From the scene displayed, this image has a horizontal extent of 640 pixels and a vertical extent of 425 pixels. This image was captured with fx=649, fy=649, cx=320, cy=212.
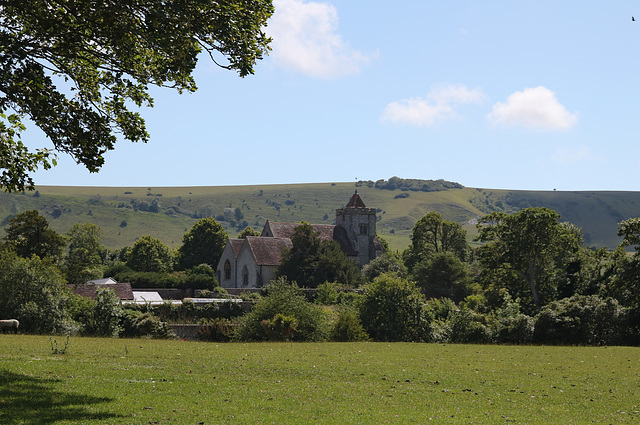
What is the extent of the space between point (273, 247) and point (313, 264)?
1209cm

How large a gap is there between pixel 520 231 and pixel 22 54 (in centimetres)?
4239

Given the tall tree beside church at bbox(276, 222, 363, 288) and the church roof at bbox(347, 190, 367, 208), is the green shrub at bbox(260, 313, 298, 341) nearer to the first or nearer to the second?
the tall tree beside church at bbox(276, 222, 363, 288)

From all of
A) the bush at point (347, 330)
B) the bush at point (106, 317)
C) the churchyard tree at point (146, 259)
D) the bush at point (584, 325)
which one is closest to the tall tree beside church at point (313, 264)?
the churchyard tree at point (146, 259)

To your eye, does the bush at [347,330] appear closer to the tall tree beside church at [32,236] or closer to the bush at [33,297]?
the bush at [33,297]

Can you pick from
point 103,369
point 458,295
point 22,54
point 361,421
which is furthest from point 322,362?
point 458,295

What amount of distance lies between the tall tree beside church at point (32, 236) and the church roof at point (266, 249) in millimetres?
25293

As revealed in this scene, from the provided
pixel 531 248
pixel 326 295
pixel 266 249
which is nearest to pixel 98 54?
pixel 531 248

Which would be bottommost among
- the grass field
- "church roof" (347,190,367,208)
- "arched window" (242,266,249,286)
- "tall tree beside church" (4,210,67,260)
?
"arched window" (242,266,249,286)

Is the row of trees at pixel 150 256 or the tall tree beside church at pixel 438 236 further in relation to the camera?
the tall tree beside church at pixel 438 236

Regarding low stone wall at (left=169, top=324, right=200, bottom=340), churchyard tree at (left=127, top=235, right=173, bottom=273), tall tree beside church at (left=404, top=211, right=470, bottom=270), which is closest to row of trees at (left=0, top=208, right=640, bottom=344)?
low stone wall at (left=169, top=324, right=200, bottom=340)

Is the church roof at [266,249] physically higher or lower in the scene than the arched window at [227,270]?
higher

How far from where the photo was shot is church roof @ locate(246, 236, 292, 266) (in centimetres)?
8231

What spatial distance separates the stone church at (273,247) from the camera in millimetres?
82625

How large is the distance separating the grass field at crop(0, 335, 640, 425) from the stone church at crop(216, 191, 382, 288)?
5681 centimetres
